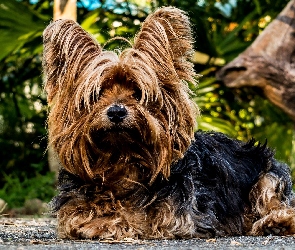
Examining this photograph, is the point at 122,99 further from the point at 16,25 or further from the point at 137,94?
the point at 16,25

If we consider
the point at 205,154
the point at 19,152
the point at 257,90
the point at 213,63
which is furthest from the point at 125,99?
the point at 19,152

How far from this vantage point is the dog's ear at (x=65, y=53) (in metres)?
6.36

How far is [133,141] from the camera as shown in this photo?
237 inches

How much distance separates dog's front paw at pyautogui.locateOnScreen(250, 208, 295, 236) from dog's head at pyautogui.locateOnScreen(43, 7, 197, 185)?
101cm

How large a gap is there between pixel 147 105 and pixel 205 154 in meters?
1.04

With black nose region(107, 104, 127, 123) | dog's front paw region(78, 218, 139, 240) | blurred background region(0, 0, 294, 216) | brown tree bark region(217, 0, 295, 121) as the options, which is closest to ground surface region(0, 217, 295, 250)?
dog's front paw region(78, 218, 139, 240)

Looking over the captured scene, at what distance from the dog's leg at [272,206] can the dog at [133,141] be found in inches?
0.5

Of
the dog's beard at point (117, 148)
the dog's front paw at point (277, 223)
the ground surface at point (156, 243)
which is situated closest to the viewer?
the ground surface at point (156, 243)

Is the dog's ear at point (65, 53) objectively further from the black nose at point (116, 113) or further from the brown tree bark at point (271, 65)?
the brown tree bark at point (271, 65)

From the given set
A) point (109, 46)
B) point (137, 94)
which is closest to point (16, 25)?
point (109, 46)

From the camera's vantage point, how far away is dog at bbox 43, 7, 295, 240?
601cm

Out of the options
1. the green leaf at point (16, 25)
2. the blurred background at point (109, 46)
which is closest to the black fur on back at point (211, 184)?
the blurred background at point (109, 46)

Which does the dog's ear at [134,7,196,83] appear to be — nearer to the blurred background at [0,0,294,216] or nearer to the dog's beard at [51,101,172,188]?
the dog's beard at [51,101,172,188]

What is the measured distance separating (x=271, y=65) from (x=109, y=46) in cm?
288
